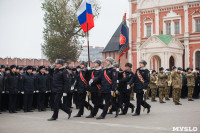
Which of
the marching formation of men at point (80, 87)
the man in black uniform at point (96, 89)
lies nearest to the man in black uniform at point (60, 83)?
the marching formation of men at point (80, 87)

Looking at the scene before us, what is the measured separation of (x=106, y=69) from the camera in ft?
34.0

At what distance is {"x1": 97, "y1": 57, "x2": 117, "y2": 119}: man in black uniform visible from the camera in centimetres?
999

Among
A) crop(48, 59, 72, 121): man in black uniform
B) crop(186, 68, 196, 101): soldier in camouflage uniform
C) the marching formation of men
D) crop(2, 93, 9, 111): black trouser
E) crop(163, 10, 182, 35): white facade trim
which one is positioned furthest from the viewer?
crop(163, 10, 182, 35): white facade trim

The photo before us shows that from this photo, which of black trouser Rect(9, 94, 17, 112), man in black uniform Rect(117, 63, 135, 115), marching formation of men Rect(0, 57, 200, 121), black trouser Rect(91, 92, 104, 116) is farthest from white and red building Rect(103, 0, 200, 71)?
black trouser Rect(91, 92, 104, 116)

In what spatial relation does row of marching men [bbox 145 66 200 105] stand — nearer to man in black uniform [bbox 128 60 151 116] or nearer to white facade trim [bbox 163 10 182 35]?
man in black uniform [bbox 128 60 151 116]

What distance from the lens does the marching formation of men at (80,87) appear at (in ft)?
33.0

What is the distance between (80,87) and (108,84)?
5.05 ft

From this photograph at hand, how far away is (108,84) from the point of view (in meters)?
10.1

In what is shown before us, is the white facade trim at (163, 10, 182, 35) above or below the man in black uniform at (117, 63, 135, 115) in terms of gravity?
above

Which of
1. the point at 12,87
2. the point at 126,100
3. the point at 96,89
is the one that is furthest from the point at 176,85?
the point at 12,87

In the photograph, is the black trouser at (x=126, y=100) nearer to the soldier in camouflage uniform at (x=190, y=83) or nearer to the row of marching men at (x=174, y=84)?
the row of marching men at (x=174, y=84)

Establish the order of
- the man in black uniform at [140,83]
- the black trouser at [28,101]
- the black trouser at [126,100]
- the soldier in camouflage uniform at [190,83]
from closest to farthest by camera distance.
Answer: the man in black uniform at [140,83], the black trouser at [126,100], the black trouser at [28,101], the soldier in camouflage uniform at [190,83]

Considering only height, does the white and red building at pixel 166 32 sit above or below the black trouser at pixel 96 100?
above

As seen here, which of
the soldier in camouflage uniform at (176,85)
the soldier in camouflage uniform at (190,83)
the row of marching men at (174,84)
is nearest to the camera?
the soldier in camouflage uniform at (176,85)
